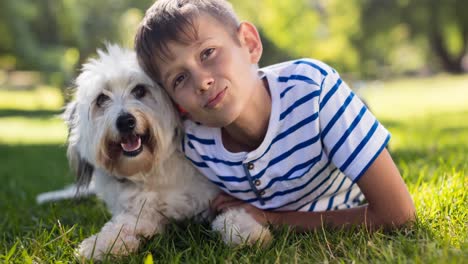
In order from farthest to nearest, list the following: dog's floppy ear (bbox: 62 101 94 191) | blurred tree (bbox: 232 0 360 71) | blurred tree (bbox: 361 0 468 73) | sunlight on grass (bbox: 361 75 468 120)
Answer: blurred tree (bbox: 232 0 360 71) → blurred tree (bbox: 361 0 468 73) → sunlight on grass (bbox: 361 75 468 120) → dog's floppy ear (bbox: 62 101 94 191)

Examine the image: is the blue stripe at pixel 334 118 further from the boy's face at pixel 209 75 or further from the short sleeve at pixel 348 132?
the boy's face at pixel 209 75

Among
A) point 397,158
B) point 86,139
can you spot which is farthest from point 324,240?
point 397,158

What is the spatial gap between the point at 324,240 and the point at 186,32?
112cm

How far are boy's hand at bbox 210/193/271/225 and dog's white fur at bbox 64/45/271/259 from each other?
5cm

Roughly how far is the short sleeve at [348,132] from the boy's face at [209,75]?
393mm

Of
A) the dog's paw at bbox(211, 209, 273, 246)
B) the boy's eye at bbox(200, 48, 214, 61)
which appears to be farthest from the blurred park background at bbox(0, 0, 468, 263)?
the boy's eye at bbox(200, 48, 214, 61)

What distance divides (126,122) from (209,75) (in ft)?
1.57

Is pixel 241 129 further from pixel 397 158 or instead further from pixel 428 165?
pixel 397 158

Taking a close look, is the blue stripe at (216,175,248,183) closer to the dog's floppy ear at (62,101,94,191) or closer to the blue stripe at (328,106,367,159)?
the blue stripe at (328,106,367,159)

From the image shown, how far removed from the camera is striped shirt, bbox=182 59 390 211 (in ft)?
8.34

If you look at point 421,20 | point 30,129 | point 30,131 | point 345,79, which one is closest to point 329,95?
point 345,79

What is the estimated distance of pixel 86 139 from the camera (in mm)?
2865

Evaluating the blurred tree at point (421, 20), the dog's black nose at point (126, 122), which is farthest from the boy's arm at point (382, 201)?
the blurred tree at point (421, 20)

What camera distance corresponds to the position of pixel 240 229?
2.50m
